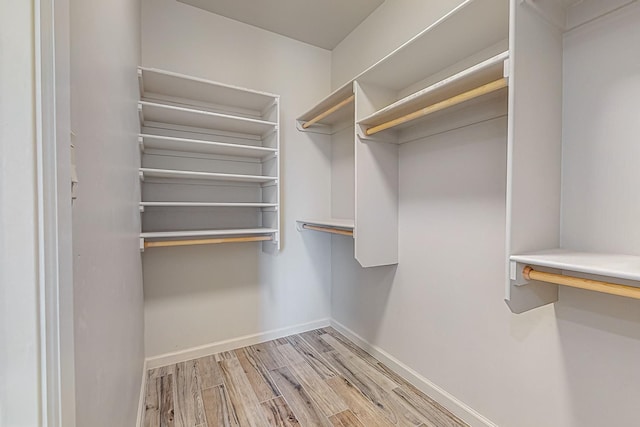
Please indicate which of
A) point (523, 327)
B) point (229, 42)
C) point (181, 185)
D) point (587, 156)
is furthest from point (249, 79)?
point (523, 327)

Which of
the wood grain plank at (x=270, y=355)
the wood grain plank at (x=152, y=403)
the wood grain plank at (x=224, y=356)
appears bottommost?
the wood grain plank at (x=152, y=403)


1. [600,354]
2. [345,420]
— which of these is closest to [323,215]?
[345,420]

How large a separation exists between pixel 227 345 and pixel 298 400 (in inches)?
34.2

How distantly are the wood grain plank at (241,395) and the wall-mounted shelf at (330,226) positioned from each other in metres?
1.19

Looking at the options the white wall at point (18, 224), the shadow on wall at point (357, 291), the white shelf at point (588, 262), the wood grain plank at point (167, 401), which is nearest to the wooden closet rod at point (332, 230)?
the shadow on wall at point (357, 291)

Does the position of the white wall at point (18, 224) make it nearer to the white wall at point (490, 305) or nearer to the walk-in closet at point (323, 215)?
the walk-in closet at point (323, 215)

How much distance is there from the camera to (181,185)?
2115 millimetres

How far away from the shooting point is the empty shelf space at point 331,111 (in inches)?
76.0

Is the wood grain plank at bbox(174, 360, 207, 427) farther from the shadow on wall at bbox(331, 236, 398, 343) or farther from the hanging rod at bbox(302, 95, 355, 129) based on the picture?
the hanging rod at bbox(302, 95, 355, 129)

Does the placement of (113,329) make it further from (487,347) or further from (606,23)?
(606,23)

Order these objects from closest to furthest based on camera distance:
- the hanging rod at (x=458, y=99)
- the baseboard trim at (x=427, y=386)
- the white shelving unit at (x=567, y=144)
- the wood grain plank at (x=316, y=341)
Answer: the white shelving unit at (x=567, y=144) → the hanging rod at (x=458, y=99) → the baseboard trim at (x=427, y=386) → the wood grain plank at (x=316, y=341)

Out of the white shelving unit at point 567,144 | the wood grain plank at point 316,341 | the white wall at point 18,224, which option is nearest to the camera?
the white wall at point 18,224

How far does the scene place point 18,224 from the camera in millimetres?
376

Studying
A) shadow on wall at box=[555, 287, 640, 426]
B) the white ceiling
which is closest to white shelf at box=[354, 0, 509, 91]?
the white ceiling
